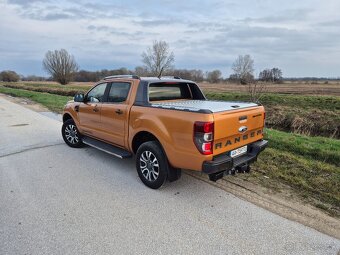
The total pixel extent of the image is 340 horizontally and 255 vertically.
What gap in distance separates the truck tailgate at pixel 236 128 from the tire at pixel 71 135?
13.4 ft

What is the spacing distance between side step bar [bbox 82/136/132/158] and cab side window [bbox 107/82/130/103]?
95cm

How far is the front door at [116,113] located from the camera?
16.5 feet

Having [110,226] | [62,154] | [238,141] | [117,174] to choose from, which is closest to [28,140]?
[62,154]

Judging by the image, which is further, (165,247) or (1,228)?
(1,228)

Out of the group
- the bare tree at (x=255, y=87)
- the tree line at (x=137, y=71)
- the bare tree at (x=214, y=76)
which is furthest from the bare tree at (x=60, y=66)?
the bare tree at (x=255, y=87)

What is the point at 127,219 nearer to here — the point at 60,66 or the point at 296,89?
the point at 296,89

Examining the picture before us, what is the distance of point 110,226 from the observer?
3375 millimetres

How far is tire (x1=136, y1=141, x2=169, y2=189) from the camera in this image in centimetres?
425

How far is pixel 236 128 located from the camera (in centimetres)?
407

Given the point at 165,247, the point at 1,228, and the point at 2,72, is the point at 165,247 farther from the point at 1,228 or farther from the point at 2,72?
the point at 2,72

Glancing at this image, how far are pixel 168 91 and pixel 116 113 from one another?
1.13 m

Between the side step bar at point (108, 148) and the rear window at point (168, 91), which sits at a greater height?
the rear window at point (168, 91)

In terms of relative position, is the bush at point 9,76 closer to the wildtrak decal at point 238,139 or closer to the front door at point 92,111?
the front door at point 92,111

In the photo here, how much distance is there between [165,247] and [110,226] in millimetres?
804
